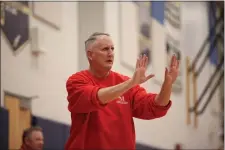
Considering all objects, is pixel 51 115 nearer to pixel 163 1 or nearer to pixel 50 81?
pixel 50 81

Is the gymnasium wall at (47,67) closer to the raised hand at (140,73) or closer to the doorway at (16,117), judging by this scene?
the doorway at (16,117)

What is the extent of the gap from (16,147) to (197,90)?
624 cm

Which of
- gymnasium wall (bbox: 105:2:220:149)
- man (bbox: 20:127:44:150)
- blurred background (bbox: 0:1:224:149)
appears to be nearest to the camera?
man (bbox: 20:127:44:150)

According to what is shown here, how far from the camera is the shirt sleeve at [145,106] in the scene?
3268mm

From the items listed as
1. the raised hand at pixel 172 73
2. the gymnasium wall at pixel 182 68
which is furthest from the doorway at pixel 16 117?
the raised hand at pixel 172 73

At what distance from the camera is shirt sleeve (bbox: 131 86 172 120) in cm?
327

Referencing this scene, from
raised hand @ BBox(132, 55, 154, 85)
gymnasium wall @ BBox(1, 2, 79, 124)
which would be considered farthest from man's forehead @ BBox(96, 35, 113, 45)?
gymnasium wall @ BBox(1, 2, 79, 124)

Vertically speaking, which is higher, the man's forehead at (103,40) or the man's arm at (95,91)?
the man's forehead at (103,40)

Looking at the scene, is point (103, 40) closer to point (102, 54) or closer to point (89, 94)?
point (102, 54)

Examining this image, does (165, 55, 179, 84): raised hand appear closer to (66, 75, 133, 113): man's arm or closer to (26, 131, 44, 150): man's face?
(66, 75, 133, 113): man's arm

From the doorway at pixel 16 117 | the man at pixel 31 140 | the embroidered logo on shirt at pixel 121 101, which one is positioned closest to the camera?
the embroidered logo on shirt at pixel 121 101

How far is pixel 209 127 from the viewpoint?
1188cm

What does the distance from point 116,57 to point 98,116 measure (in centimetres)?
477

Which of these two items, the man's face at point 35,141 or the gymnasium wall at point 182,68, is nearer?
the man's face at point 35,141
